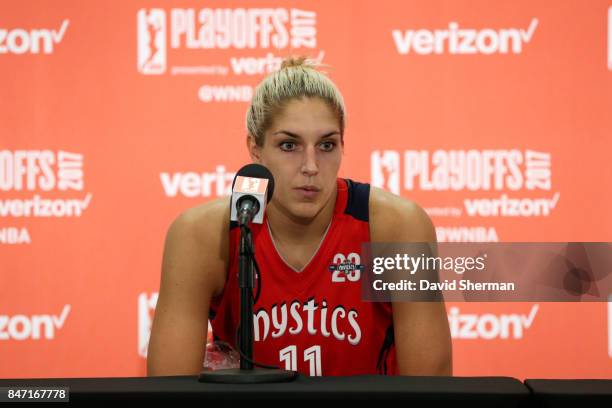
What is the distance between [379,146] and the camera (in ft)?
8.38

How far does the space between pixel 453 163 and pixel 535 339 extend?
0.64 m

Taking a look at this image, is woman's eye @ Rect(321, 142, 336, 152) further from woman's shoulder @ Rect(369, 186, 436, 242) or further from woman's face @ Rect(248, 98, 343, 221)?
woman's shoulder @ Rect(369, 186, 436, 242)

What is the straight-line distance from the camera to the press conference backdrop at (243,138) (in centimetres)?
253

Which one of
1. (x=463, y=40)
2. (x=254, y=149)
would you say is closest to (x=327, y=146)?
(x=254, y=149)

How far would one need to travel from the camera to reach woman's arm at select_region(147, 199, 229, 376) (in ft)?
4.71

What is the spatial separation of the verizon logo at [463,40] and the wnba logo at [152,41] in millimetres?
762

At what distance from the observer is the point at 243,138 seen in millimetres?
2600

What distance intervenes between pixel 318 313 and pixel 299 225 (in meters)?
0.19

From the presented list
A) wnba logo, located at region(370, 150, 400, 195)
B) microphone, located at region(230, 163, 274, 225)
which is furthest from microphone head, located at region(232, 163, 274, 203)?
wnba logo, located at region(370, 150, 400, 195)

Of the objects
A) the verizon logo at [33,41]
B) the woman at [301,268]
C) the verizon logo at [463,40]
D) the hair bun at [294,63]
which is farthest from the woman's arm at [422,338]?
the verizon logo at [33,41]

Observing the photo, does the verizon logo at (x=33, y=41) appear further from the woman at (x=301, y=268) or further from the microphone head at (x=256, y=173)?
the microphone head at (x=256, y=173)

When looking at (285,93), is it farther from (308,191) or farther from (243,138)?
(243,138)

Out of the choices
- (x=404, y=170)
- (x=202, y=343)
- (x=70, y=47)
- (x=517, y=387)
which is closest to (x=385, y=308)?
(x=202, y=343)

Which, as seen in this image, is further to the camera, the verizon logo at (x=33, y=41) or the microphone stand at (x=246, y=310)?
the verizon logo at (x=33, y=41)
